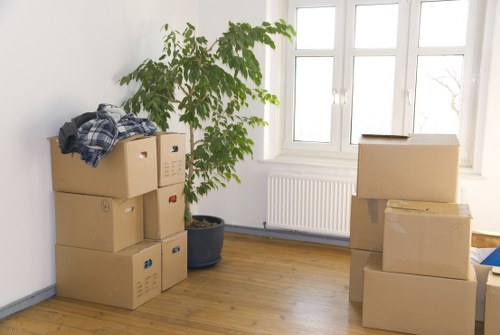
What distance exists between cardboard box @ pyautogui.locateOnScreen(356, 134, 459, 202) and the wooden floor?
0.72 meters

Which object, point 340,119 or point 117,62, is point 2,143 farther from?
point 340,119

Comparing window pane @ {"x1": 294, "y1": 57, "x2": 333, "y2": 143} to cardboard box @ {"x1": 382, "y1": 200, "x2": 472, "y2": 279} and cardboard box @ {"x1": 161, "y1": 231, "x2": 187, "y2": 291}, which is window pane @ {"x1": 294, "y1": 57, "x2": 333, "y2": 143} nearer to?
cardboard box @ {"x1": 161, "y1": 231, "x2": 187, "y2": 291}

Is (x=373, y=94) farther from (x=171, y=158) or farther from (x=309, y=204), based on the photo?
(x=171, y=158)

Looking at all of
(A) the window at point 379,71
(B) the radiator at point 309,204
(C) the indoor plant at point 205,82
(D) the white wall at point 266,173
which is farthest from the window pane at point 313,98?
(C) the indoor plant at point 205,82

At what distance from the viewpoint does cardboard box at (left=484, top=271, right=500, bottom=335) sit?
2.47 meters

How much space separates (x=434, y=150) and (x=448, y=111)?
1.43 metres

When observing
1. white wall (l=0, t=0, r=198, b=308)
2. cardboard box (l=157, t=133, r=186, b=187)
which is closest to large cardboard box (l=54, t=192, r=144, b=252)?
white wall (l=0, t=0, r=198, b=308)

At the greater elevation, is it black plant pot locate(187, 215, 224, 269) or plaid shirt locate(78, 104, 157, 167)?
plaid shirt locate(78, 104, 157, 167)

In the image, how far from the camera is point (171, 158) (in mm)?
3262

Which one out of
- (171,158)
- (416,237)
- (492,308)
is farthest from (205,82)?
(492,308)

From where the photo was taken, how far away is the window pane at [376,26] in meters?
4.08

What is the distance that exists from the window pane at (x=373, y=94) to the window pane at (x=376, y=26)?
0.12 metres

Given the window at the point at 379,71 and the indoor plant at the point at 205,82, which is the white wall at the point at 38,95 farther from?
the window at the point at 379,71

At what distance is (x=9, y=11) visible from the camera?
2.69 meters
